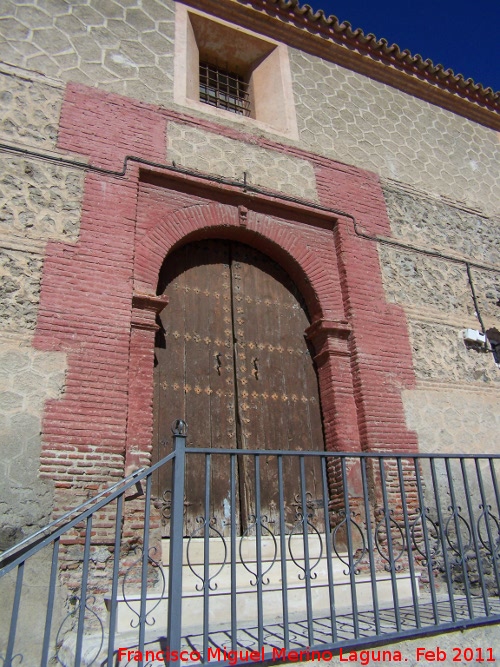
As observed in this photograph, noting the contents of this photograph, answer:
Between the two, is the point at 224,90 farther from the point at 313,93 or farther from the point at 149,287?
the point at 149,287

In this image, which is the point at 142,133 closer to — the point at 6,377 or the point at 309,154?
the point at 309,154

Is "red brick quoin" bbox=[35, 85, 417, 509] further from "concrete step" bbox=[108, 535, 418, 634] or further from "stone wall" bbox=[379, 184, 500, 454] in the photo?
"concrete step" bbox=[108, 535, 418, 634]

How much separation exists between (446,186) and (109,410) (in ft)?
19.5

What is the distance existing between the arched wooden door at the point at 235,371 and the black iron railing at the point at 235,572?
0.05 meters

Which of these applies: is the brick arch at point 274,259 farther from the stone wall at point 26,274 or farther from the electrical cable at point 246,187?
the stone wall at point 26,274

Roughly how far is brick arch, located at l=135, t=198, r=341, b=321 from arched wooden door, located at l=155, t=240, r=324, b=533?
13cm

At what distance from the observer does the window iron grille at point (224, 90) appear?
7281 millimetres

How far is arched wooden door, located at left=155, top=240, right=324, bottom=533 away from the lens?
512cm

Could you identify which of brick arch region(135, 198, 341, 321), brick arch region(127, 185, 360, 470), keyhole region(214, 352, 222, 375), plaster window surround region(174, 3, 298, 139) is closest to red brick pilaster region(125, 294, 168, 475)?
brick arch region(127, 185, 360, 470)

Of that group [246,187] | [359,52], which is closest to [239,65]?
[359,52]

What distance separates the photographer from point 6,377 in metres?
4.31

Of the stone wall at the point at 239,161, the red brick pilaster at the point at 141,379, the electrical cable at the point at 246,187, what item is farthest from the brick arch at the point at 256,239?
the red brick pilaster at the point at 141,379

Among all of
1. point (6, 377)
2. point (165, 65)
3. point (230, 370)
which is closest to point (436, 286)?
point (230, 370)

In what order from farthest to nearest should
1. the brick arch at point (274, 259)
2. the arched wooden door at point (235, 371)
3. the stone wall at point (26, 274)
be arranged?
1. the arched wooden door at point (235, 371)
2. the brick arch at point (274, 259)
3. the stone wall at point (26, 274)
